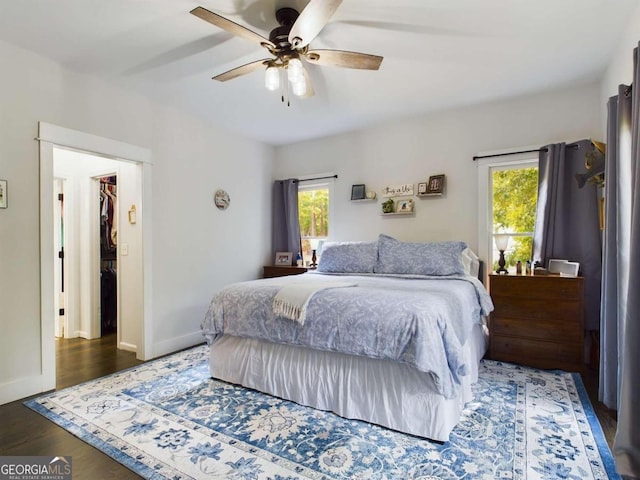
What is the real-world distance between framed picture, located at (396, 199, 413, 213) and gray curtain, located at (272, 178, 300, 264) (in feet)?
4.77

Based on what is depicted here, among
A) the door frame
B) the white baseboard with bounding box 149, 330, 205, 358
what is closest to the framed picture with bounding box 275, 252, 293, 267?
the white baseboard with bounding box 149, 330, 205, 358

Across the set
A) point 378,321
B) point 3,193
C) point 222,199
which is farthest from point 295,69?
point 222,199

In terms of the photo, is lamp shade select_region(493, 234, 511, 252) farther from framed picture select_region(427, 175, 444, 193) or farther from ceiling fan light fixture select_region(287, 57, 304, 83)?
ceiling fan light fixture select_region(287, 57, 304, 83)

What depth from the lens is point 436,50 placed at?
2619 millimetres

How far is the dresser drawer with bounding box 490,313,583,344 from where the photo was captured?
293cm

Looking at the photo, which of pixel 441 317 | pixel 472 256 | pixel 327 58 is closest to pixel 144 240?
pixel 327 58

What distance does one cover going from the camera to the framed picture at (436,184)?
389cm

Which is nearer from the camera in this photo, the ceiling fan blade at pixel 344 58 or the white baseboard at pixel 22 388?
the ceiling fan blade at pixel 344 58

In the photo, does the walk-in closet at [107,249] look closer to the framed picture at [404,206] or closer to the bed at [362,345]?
the bed at [362,345]

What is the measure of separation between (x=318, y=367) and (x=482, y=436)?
1.04 m

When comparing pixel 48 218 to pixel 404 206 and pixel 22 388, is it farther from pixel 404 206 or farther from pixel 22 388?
pixel 404 206

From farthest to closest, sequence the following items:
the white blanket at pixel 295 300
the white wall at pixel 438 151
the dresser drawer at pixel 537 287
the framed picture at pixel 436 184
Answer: the framed picture at pixel 436 184 < the white wall at pixel 438 151 < the dresser drawer at pixel 537 287 < the white blanket at pixel 295 300

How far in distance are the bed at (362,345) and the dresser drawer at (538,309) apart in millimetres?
319

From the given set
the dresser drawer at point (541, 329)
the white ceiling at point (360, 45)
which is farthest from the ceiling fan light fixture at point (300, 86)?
the dresser drawer at point (541, 329)
